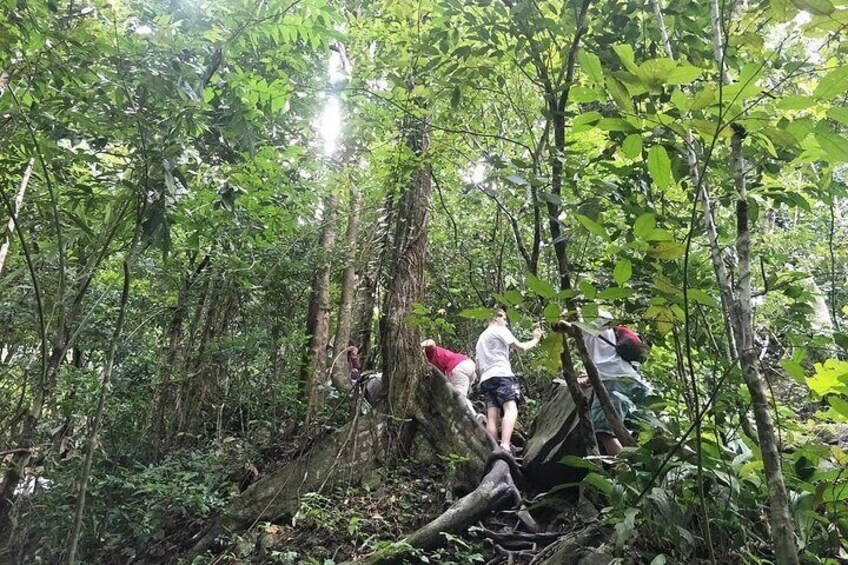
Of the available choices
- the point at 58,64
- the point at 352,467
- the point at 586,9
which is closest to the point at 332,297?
the point at 352,467

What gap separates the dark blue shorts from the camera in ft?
18.8

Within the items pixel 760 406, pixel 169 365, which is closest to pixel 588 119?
pixel 760 406

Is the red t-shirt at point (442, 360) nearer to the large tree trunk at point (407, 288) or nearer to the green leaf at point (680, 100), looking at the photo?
the large tree trunk at point (407, 288)

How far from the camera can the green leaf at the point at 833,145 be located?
1.38 meters

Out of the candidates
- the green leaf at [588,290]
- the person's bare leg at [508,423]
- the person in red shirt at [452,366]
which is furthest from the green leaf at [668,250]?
the person in red shirt at [452,366]

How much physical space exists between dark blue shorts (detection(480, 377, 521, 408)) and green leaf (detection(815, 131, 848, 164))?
455 cm

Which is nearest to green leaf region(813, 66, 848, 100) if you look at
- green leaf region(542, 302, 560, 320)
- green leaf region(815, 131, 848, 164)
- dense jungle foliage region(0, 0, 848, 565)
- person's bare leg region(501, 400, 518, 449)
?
dense jungle foliage region(0, 0, 848, 565)

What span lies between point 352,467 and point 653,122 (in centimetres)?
487

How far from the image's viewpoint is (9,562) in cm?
573

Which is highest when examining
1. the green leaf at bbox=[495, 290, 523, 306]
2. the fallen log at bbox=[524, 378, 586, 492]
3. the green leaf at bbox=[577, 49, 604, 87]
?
the green leaf at bbox=[577, 49, 604, 87]

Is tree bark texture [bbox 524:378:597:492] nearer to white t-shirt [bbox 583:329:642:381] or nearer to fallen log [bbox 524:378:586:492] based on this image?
fallen log [bbox 524:378:586:492]

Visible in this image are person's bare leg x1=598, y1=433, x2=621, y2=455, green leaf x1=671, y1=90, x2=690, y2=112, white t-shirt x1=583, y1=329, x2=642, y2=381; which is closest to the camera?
green leaf x1=671, y1=90, x2=690, y2=112

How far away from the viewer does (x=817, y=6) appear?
1.43m

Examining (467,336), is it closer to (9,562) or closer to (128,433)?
(128,433)
